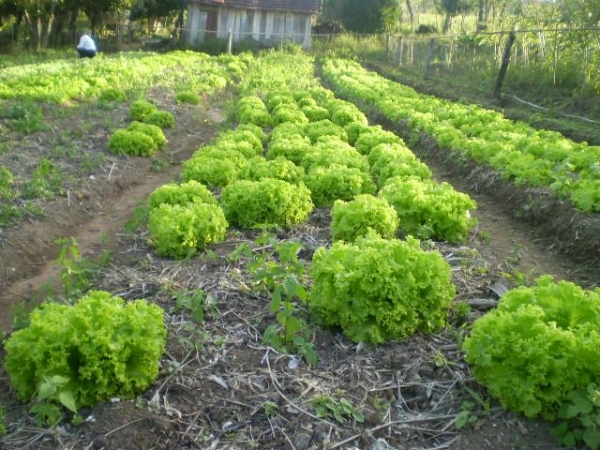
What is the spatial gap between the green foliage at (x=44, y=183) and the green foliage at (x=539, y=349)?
7.84 m

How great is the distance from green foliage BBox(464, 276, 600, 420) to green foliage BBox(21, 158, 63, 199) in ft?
25.7

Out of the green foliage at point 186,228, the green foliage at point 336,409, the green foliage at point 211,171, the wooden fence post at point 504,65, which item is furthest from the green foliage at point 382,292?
the wooden fence post at point 504,65

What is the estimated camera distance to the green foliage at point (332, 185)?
9328 mm

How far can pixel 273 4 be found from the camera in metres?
45.9

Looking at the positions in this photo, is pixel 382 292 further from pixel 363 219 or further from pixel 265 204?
pixel 265 204

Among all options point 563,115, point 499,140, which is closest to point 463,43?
point 563,115

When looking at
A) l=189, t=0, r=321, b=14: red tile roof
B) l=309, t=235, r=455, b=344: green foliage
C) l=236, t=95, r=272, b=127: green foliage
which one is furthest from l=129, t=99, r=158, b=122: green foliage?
l=189, t=0, r=321, b=14: red tile roof

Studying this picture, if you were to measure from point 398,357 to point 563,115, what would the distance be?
620 inches

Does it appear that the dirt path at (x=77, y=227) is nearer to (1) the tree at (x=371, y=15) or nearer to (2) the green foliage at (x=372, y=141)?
(2) the green foliage at (x=372, y=141)

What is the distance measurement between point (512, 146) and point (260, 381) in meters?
9.12

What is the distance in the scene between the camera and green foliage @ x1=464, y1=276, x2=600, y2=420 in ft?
13.8

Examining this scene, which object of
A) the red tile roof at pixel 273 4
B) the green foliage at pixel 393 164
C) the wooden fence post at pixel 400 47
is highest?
the red tile roof at pixel 273 4

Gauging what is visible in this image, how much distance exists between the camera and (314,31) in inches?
2194

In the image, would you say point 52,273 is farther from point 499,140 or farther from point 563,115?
point 563,115
